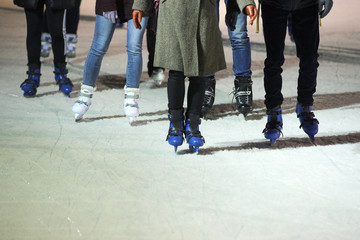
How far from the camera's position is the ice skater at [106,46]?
456 centimetres

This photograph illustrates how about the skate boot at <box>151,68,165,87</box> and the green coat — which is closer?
the green coat

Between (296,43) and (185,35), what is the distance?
0.83m

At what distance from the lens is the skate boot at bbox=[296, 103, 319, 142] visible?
4.28m

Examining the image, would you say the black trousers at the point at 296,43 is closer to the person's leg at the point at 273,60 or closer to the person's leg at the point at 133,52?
the person's leg at the point at 273,60

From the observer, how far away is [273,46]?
418cm

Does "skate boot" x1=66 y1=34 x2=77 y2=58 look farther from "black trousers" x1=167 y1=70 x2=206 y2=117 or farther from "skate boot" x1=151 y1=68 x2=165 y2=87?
"black trousers" x1=167 y1=70 x2=206 y2=117

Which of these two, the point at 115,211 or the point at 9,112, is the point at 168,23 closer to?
the point at 115,211

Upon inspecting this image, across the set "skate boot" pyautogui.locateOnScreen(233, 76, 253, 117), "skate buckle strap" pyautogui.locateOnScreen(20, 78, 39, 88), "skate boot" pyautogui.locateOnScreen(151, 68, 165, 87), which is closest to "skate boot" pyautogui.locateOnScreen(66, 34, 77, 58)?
"skate boot" pyautogui.locateOnScreen(151, 68, 165, 87)

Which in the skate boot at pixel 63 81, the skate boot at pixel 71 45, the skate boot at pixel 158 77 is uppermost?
the skate boot at pixel 63 81

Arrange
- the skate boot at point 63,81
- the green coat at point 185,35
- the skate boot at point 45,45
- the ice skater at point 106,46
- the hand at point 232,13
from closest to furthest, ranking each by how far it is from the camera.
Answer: the green coat at point 185,35 → the hand at point 232,13 → the ice skater at point 106,46 → the skate boot at point 63,81 → the skate boot at point 45,45

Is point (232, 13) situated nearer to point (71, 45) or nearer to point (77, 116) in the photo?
point (77, 116)

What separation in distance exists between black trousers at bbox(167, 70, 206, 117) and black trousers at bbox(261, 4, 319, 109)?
0.53m

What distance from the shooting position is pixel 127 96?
15.7ft

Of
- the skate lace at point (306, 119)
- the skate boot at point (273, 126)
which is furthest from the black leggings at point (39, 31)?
the skate lace at point (306, 119)
